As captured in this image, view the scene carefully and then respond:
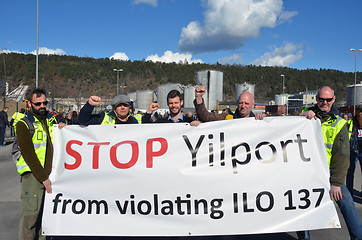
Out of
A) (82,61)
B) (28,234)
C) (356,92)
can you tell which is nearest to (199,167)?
(28,234)

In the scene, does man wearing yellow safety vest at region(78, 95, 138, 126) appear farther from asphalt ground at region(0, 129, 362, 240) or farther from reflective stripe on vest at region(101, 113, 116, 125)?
asphalt ground at region(0, 129, 362, 240)

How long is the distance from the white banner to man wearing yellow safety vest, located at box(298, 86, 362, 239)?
84 mm

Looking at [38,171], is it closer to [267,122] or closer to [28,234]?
[28,234]

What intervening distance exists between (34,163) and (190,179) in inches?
59.4

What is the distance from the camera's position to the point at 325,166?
3.12 metres

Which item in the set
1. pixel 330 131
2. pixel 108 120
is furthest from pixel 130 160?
pixel 330 131

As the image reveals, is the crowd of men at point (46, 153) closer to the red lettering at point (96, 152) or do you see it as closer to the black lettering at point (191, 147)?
the black lettering at point (191, 147)

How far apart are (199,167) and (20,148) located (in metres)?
1.73

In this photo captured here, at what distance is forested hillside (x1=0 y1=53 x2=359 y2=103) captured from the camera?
417ft

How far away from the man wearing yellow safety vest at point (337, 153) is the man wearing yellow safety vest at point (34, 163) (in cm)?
277

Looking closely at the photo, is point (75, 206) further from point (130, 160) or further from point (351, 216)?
point (351, 216)

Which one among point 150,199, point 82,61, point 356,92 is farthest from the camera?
point 82,61

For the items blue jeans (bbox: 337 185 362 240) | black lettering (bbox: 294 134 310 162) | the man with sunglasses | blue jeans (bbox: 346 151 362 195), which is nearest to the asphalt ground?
blue jeans (bbox: 346 151 362 195)

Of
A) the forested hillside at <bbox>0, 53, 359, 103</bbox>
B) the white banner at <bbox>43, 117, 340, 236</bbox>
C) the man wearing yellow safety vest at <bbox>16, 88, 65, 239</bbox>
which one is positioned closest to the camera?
the man wearing yellow safety vest at <bbox>16, 88, 65, 239</bbox>
